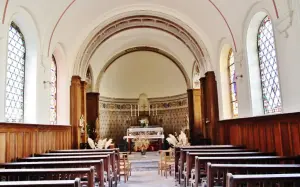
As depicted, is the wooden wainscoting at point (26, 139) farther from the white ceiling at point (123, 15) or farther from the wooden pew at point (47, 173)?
the white ceiling at point (123, 15)

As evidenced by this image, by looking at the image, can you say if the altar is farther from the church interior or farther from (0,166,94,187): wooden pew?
(0,166,94,187): wooden pew

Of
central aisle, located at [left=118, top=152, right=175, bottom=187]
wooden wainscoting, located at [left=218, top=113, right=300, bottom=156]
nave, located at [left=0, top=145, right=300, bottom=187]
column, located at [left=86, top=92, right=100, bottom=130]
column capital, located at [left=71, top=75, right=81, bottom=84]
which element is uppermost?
column capital, located at [left=71, top=75, right=81, bottom=84]

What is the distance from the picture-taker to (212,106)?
396 inches

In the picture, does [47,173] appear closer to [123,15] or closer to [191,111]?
[123,15]

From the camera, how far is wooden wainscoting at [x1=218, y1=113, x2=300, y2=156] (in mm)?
5074

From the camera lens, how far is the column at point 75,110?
32.6 feet

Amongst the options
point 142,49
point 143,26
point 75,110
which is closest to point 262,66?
point 143,26

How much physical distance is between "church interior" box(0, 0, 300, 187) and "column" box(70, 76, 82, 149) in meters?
0.04

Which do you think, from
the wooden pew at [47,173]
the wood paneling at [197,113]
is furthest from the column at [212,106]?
the wooden pew at [47,173]

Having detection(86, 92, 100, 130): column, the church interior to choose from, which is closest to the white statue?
the church interior

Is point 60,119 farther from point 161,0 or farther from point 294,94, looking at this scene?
point 294,94

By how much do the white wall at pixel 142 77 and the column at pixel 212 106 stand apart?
4.93 meters

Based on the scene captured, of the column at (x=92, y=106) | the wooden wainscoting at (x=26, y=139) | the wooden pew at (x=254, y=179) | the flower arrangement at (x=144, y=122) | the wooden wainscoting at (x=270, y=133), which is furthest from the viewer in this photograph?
the flower arrangement at (x=144, y=122)

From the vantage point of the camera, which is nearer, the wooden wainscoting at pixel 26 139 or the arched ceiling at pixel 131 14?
the wooden wainscoting at pixel 26 139
